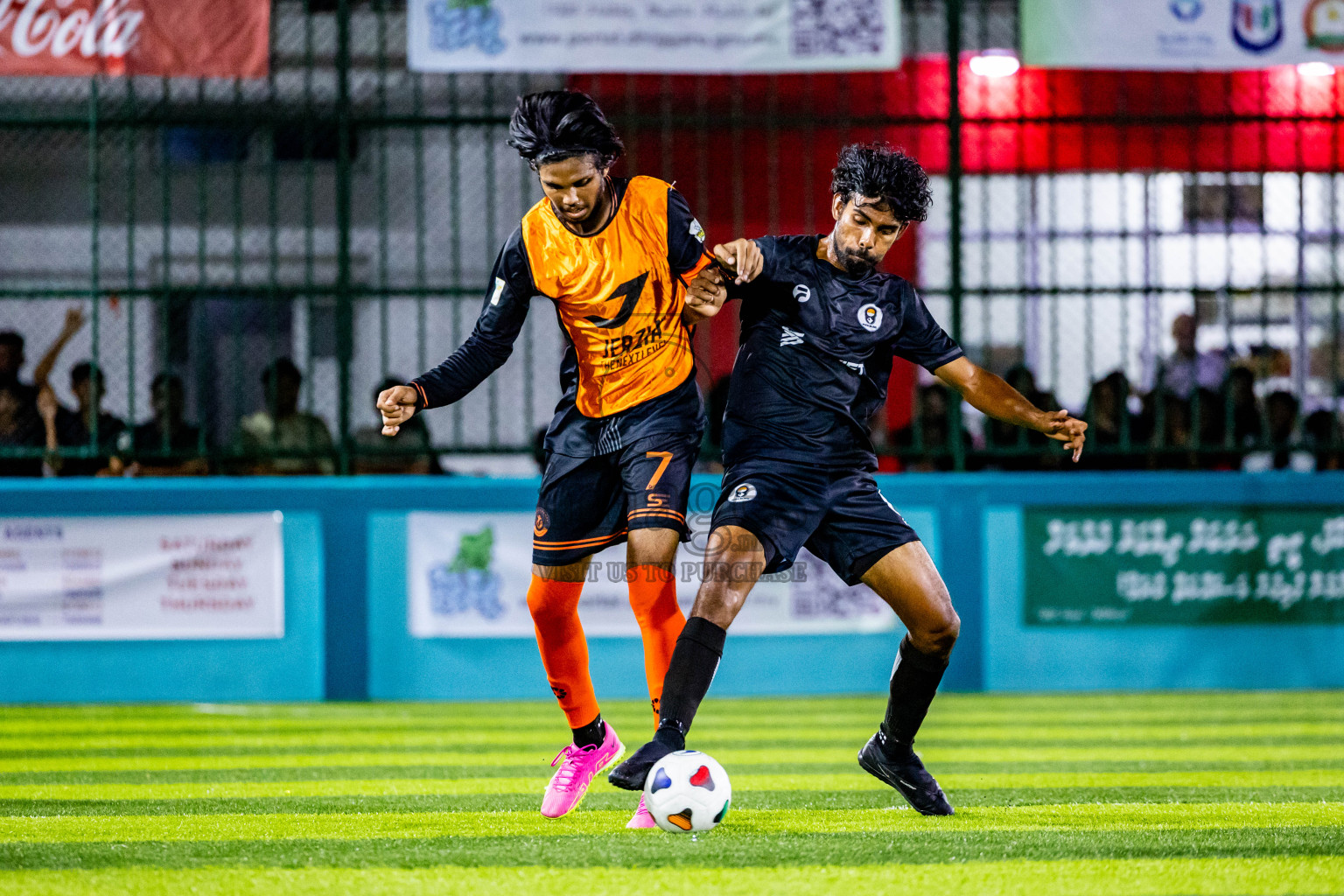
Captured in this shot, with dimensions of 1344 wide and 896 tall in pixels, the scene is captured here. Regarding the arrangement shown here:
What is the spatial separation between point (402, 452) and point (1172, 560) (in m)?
4.30

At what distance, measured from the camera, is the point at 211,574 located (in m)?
8.96

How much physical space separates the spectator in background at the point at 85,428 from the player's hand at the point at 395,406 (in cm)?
510

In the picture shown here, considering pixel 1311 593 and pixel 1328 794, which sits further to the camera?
pixel 1311 593

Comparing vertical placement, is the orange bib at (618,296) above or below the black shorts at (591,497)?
above

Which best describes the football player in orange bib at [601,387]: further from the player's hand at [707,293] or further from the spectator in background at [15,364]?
the spectator in background at [15,364]

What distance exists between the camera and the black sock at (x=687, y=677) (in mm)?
4125

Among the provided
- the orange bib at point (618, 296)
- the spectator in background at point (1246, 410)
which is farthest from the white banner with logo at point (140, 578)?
the spectator in background at point (1246, 410)

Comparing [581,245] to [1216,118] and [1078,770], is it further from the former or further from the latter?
[1216,118]

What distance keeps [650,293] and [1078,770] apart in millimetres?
2557

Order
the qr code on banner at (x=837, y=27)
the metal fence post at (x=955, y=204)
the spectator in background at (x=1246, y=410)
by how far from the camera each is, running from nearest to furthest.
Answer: the qr code on banner at (x=837, y=27)
the metal fence post at (x=955, y=204)
the spectator in background at (x=1246, y=410)

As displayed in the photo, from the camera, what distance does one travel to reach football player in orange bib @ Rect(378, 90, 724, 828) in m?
4.68

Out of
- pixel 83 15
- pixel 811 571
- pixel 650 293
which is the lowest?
pixel 811 571

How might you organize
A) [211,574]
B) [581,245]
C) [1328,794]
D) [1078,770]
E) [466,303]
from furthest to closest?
[466,303]
[211,574]
[1078,770]
[1328,794]
[581,245]

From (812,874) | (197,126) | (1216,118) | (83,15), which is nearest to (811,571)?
(1216,118)
